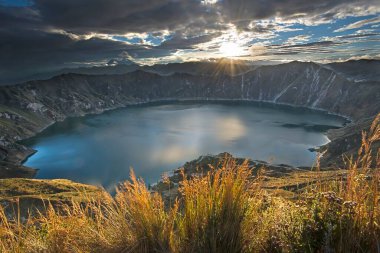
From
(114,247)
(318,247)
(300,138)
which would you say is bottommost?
(300,138)

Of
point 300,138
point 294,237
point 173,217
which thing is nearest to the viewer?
point 294,237

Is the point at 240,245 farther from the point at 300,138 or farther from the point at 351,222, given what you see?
the point at 300,138

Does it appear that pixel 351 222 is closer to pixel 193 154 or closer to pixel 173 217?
pixel 173 217

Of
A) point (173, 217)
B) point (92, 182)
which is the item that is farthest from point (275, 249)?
point (92, 182)

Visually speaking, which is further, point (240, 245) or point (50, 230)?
point (50, 230)

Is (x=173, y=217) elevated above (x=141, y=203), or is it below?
below

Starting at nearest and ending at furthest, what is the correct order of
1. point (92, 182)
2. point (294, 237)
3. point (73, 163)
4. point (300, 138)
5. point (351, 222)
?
point (351, 222), point (294, 237), point (92, 182), point (73, 163), point (300, 138)
